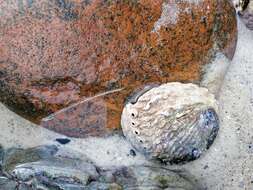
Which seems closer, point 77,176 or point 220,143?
point 77,176

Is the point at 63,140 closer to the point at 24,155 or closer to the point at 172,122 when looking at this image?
the point at 24,155

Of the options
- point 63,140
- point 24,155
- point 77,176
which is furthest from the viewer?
point 63,140

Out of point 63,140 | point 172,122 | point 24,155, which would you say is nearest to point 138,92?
point 172,122

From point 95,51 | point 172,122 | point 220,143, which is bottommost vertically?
point 220,143

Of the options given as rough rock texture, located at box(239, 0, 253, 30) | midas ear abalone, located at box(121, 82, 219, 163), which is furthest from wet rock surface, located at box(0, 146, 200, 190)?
rough rock texture, located at box(239, 0, 253, 30)

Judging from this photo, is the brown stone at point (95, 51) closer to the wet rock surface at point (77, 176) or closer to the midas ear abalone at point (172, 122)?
the midas ear abalone at point (172, 122)

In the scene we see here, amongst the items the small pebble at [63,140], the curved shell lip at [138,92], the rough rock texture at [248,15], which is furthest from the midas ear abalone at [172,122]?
the rough rock texture at [248,15]

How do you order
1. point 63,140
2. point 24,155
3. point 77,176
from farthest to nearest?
1. point 63,140
2. point 24,155
3. point 77,176
